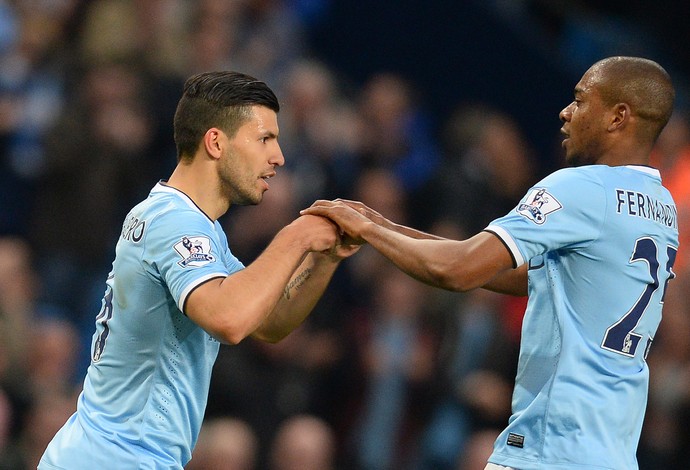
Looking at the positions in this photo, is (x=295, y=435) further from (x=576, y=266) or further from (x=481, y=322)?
(x=576, y=266)

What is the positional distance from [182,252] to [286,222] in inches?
168

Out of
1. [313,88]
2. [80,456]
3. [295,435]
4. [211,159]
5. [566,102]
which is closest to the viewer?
[80,456]

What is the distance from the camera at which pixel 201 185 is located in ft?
14.7

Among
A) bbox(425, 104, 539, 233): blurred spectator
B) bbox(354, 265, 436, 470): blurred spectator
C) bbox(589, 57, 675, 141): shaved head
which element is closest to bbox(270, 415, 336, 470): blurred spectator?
bbox(354, 265, 436, 470): blurred spectator

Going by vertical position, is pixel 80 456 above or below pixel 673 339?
below

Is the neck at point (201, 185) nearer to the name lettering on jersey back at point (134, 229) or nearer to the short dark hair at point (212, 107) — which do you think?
the short dark hair at point (212, 107)

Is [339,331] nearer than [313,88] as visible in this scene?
Yes

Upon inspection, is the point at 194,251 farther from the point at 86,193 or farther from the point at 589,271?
the point at 86,193

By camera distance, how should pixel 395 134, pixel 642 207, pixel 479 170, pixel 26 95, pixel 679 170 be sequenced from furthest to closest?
pixel 395 134 < pixel 479 170 < pixel 679 170 < pixel 26 95 < pixel 642 207

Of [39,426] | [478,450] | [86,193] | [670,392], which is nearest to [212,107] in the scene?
[39,426]

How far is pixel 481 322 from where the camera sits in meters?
8.70

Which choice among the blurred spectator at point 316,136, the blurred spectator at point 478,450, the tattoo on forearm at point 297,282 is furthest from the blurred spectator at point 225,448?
the tattoo on forearm at point 297,282

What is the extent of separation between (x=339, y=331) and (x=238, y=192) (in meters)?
4.10

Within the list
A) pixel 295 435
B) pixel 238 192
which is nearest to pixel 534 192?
pixel 238 192
